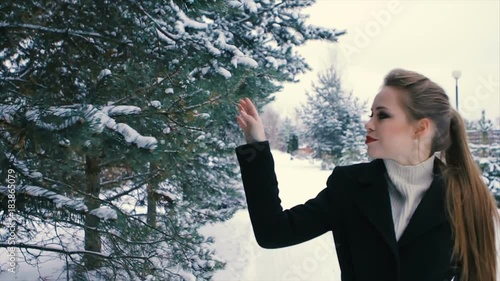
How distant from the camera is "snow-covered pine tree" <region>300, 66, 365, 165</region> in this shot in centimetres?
2392

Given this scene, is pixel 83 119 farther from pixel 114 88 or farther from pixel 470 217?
pixel 114 88

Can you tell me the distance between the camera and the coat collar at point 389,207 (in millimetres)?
1300

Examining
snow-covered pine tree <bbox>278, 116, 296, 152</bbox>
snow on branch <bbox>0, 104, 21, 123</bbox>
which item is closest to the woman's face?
snow on branch <bbox>0, 104, 21, 123</bbox>

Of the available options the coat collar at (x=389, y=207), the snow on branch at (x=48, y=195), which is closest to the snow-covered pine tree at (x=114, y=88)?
the snow on branch at (x=48, y=195)

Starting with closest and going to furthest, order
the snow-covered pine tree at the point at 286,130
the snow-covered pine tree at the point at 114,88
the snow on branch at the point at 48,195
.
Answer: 1. the snow on branch at the point at 48,195
2. the snow-covered pine tree at the point at 114,88
3. the snow-covered pine tree at the point at 286,130

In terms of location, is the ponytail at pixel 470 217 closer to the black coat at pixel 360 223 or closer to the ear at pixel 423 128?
the black coat at pixel 360 223

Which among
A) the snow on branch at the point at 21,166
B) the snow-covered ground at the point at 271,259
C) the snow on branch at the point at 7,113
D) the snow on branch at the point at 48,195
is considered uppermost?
the snow on branch at the point at 7,113

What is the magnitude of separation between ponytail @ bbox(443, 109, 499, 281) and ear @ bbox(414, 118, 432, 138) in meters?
0.16

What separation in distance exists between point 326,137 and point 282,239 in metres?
25.2

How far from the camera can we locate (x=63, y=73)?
3438 millimetres

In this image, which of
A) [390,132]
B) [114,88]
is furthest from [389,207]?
[114,88]

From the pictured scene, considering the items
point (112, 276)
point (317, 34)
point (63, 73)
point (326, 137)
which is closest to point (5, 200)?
point (112, 276)

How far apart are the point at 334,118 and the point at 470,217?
24.0 meters

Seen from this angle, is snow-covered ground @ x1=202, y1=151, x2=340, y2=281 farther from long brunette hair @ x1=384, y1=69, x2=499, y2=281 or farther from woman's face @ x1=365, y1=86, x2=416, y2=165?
woman's face @ x1=365, y1=86, x2=416, y2=165
